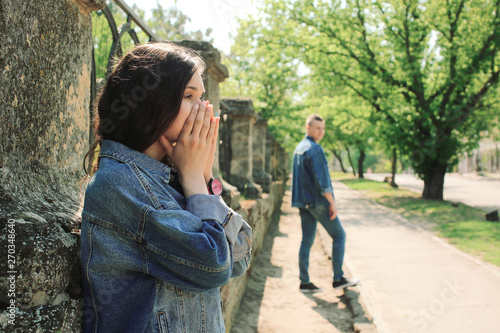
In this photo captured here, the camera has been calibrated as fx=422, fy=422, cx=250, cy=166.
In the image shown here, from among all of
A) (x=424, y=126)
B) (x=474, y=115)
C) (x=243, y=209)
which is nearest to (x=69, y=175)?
(x=243, y=209)

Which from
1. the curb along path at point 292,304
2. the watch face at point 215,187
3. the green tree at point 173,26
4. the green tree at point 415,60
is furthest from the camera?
the green tree at point 173,26

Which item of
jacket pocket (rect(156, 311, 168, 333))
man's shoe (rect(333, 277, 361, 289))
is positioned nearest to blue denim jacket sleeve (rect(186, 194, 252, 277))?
jacket pocket (rect(156, 311, 168, 333))

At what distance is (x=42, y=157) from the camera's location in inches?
57.9

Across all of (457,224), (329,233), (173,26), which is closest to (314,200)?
(329,233)

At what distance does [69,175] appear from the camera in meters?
1.65

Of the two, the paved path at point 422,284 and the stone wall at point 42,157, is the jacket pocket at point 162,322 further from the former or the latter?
the paved path at point 422,284

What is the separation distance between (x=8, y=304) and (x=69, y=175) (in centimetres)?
61

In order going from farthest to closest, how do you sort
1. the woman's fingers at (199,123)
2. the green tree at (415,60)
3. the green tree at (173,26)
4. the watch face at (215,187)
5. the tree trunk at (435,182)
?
the green tree at (173,26) < the tree trunk at (435,182) < the green tree at (415,60) < the watch face at (215,187) < the woman's fingers at (199,123)

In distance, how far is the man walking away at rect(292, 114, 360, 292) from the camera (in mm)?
4891

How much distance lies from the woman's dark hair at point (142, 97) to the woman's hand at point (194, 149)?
0.07 m

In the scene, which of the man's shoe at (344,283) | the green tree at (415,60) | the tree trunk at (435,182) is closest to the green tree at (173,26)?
the green tree at (415,60)

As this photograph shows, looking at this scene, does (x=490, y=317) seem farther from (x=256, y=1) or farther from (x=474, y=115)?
(x=256, y=1)

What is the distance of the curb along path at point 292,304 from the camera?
13.6ft

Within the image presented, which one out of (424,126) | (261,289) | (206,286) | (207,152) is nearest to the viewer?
(206,286)
